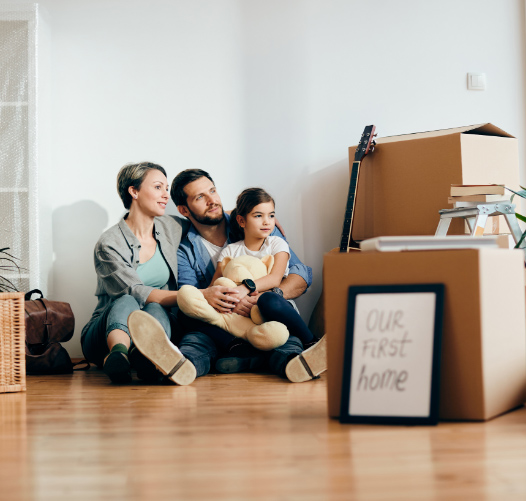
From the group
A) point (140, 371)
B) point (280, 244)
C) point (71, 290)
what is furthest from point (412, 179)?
point (71, 290)

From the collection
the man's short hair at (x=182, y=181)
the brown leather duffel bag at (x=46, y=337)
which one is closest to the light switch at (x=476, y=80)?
the man's short hair at (x=182, y=181)

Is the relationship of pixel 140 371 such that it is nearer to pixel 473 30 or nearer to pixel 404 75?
pixel 404 75

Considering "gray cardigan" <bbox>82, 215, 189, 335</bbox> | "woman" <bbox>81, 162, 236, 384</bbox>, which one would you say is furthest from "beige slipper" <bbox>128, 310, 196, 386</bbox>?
"gray cardigan" <bbox>82, 215, 189, 335</bbox>

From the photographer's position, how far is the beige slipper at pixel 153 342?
1.82 meters

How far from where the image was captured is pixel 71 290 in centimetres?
284

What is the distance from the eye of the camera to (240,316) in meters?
2.23

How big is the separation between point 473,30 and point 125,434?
264 cm

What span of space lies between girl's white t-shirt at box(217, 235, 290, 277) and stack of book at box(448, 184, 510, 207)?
68cm

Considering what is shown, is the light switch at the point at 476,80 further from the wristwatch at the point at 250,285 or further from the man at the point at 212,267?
the wristwatch at the point at 250,285

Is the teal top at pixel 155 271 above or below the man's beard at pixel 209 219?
below

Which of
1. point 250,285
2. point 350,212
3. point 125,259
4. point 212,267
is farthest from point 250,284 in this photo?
point 350,212

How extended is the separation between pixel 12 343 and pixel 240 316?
76cm

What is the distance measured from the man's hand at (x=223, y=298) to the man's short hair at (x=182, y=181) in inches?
23.0

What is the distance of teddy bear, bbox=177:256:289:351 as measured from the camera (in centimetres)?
209
